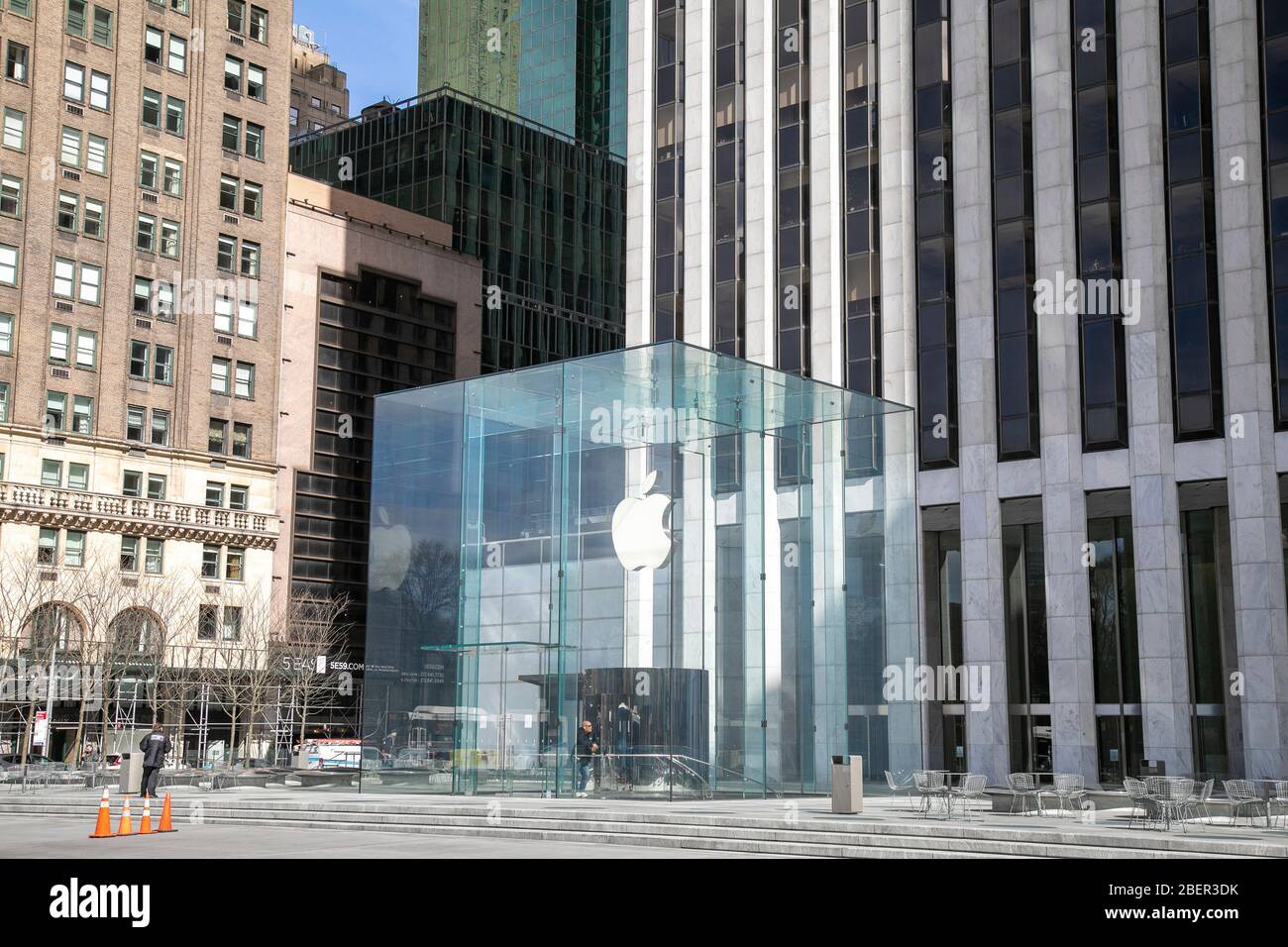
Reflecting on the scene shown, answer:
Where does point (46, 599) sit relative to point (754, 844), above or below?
above

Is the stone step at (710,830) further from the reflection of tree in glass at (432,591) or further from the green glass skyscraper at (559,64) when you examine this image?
the green glass skyscraper at (559,64)

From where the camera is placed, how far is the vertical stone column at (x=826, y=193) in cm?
5056

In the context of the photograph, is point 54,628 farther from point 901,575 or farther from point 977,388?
point 901,575

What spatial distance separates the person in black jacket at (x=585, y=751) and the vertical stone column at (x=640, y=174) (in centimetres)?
2599

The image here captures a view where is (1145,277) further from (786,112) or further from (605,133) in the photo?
(605,133)

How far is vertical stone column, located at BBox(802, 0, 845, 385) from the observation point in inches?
1991

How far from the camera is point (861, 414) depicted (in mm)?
38094

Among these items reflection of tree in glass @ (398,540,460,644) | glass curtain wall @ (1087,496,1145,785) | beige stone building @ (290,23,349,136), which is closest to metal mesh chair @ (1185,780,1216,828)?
glass curtain wall @ (1087,496,1145,785)

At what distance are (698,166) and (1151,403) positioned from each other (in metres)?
20.5

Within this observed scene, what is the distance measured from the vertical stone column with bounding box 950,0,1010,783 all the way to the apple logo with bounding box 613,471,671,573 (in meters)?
16.8

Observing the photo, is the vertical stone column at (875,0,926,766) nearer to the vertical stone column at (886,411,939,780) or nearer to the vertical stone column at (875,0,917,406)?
the vertical stone column at (875,0,917,406)

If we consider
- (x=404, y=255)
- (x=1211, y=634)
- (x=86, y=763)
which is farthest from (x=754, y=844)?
(x=404, y=255)

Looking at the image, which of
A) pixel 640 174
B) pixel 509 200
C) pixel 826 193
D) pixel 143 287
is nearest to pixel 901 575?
pixel 826 193
